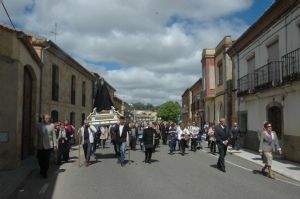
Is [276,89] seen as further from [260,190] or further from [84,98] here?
[84,98]

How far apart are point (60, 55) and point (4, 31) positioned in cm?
987

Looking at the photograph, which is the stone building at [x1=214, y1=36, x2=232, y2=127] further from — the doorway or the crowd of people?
the doorway

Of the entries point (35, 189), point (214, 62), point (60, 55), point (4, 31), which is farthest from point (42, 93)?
point (214, 62)

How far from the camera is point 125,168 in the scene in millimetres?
12898

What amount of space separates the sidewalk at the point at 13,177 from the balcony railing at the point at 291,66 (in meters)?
9.63

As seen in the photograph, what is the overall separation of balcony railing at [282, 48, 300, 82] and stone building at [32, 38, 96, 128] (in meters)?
10.4

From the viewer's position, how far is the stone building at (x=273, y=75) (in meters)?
15.6

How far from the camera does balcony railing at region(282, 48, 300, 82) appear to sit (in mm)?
14875

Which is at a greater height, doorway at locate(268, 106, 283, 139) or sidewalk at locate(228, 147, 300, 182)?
doorway at locate(268, 106, 283, 139)

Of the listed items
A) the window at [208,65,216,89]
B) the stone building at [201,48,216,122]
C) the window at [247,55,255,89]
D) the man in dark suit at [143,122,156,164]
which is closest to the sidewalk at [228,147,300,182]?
the man in dark suit at [143,122,156,164]

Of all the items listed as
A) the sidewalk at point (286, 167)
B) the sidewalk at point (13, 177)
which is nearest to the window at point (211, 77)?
the sidewalk at point (286, 167)

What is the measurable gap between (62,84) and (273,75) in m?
11.5

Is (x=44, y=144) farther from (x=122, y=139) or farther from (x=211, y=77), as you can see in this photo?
(x=211, y=77)

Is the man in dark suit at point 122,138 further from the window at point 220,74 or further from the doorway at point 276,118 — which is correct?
the window at point 220,74
